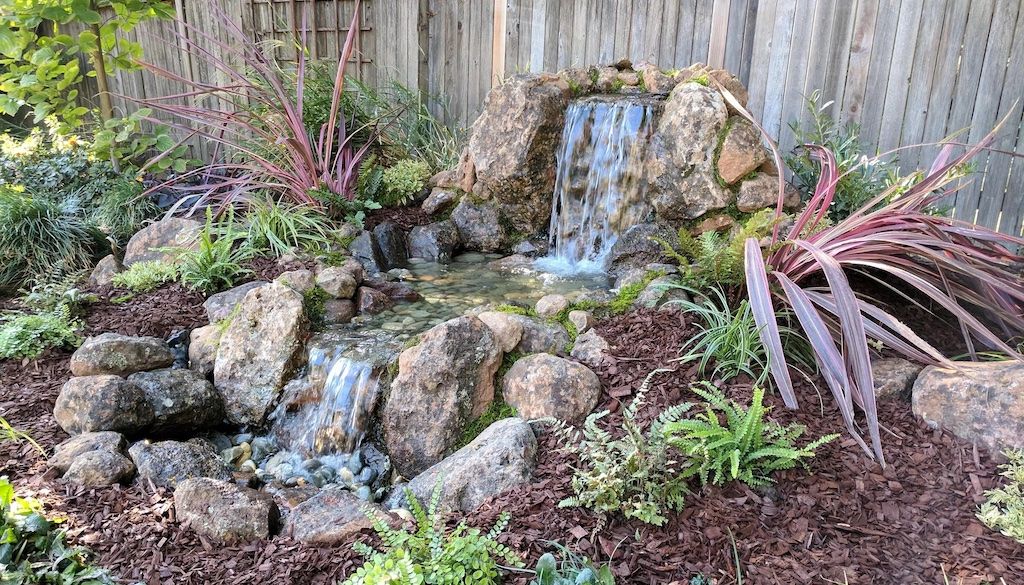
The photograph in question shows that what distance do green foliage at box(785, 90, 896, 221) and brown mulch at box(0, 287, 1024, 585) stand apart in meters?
1.69

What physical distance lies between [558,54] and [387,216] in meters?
1.96

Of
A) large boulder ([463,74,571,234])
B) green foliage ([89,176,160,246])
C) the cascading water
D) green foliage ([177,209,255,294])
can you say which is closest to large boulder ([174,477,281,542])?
the cascading water

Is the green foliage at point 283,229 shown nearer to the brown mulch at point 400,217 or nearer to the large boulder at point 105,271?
the brown mulch at point 400,217

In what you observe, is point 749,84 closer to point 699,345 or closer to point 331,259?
point 699,345

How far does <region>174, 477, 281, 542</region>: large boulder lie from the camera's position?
6.23ft

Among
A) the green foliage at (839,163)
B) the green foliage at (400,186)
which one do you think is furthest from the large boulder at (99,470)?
the green foliage at (839,163)

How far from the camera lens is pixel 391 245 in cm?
430

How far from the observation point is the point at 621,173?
4059mm

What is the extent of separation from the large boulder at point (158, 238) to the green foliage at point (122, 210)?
0.31 meters

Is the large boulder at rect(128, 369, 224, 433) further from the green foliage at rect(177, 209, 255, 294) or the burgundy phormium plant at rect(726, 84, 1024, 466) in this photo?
the burgundy phormium plant at rect(726, 84, 1024, 466)

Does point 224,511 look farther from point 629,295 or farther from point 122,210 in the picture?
point 122,210

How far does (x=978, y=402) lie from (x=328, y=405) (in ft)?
8.13

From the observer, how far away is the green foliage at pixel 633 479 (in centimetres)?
179

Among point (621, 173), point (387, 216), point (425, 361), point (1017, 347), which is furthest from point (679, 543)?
point (387, 216)
